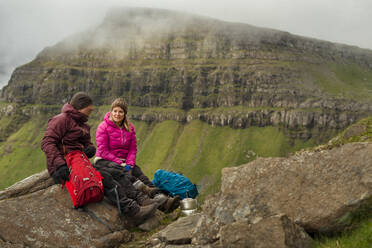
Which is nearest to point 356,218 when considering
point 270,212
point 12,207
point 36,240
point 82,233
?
point 270,212

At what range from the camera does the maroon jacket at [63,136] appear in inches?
350

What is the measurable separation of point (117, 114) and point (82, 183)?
356 centimetres

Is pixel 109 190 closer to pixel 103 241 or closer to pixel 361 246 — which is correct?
pixel 103 241

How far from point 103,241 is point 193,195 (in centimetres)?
574

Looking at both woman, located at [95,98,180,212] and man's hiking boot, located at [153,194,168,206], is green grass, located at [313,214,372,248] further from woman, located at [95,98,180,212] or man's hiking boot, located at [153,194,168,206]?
woman, located at [95,98,180,212]

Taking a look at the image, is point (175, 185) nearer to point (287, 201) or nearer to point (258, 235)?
point (287, 201)

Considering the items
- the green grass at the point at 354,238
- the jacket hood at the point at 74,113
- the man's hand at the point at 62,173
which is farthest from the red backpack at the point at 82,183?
the green grass at the point at 354,238

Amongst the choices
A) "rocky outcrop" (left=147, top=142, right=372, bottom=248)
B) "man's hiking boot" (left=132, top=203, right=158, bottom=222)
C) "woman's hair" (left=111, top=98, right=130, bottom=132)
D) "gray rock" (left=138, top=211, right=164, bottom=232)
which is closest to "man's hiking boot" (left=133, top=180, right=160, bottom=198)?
"gray rock" (left=138, top=211, right=164, bottom=232)

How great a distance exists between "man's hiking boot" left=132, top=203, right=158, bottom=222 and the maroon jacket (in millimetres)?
3127

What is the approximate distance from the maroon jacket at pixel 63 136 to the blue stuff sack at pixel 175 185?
4.39 m

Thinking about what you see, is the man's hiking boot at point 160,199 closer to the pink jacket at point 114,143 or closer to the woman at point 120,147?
the woman at point 120,147

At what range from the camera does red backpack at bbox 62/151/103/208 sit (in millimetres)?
8680

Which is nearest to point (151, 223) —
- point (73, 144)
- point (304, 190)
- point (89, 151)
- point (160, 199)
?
point (160, 199)

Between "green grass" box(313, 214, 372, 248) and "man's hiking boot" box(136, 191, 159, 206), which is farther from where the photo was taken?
"man's hiking boot" box(136, 191, 159, 206)
